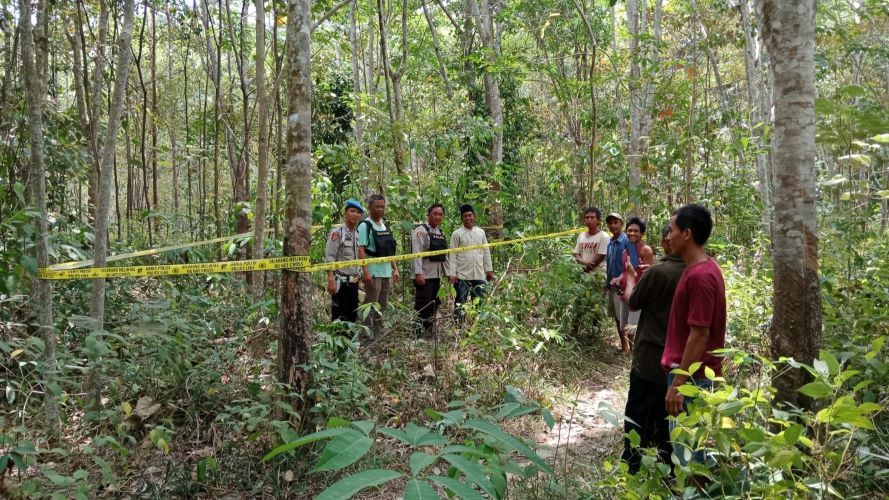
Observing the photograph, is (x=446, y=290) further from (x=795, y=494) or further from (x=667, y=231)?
(x=795, y=494)

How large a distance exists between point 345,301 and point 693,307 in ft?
11.8

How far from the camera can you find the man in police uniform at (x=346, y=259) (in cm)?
567

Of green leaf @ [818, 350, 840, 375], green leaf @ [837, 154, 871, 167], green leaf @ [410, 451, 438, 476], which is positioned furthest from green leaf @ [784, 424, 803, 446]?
green leaf @ [837, 154, 871, 167]

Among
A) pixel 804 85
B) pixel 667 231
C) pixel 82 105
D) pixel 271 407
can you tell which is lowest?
pixel 271 407

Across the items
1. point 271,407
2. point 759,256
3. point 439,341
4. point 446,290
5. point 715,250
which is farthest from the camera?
point 715,250

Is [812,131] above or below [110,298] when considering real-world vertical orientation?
above

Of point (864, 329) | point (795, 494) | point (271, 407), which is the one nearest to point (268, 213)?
point (271, 407)

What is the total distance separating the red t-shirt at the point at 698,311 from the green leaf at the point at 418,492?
1857mm

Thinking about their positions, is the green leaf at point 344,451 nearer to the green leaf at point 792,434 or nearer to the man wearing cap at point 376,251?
the green leaf at point 792,434

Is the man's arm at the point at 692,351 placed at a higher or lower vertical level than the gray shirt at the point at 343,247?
lower

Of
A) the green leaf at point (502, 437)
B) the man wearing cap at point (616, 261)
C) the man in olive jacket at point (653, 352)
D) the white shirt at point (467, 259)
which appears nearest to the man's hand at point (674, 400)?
the man in olive jacket at point (653, 352)

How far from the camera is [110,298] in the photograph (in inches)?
219

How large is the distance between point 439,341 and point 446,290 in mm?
617

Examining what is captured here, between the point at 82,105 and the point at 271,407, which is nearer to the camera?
the point at 271,407
